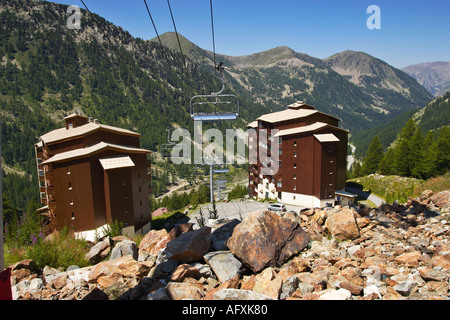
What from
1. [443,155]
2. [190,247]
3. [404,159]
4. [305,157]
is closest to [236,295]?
[190,247]

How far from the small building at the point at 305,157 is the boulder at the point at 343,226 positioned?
26.9 m

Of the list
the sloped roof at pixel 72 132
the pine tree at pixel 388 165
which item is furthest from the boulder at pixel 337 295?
the pine tree at pixel 388 165

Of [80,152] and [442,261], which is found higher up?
[80,152]

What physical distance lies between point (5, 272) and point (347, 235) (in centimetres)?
1035

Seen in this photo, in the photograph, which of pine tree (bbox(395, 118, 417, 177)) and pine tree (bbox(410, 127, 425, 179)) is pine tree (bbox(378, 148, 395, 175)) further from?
pine tree (bbox(410, 127, 425, 179))

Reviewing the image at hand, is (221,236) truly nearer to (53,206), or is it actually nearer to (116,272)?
(116,272)

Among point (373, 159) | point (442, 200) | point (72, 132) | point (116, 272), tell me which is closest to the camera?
point (116, 272)

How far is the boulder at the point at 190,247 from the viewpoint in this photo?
919 cm

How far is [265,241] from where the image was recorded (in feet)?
29.0

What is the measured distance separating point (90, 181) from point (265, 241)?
851 inches

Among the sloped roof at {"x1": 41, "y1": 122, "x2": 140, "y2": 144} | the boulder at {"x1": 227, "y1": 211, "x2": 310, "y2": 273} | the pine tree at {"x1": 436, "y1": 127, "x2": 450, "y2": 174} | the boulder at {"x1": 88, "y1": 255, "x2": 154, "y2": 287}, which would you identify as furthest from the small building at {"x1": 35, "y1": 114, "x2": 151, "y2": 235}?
the pine tree at {"x1": 436, "y1": 127, "x2": 450, "y2": 174}

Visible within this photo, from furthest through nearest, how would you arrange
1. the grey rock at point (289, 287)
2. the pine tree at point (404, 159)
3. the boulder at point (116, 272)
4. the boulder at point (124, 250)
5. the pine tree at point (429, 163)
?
the pine tree at point (404, 159), the pine tree at point (429, 163), the boulder at point (124, 250), the boulder at point (116, 272), the grey rock at point (289, 287)

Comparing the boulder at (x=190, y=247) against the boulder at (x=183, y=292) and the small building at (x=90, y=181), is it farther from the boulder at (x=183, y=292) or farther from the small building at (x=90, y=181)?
the small building at (x=90, y=181)
